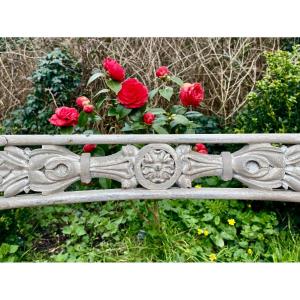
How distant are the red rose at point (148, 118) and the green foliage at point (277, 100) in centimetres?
70

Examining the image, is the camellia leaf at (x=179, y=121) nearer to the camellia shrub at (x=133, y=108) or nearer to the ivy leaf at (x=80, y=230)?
the camellia shrub at (x=133, y=108)

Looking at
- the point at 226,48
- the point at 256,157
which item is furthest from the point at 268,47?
the point at 256,157

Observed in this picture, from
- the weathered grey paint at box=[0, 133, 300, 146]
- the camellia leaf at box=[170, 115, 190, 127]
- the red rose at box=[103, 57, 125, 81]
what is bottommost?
the weathered grey paint at box=[0, 133, 300, 146]

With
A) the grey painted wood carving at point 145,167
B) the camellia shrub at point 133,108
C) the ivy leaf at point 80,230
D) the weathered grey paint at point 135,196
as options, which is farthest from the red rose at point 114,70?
the ivy leaf at point 80,230

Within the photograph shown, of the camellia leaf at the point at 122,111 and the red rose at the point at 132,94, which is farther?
the camellia leaf at the point at 122,111

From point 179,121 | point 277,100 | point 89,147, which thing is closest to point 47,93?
point 89,147

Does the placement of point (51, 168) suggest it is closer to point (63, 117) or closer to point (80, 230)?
point (63, 117)

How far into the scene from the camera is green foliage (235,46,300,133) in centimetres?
242

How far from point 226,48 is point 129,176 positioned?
1.45 meters

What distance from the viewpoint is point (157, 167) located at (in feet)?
6.73

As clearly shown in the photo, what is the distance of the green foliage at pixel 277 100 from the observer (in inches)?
95.2

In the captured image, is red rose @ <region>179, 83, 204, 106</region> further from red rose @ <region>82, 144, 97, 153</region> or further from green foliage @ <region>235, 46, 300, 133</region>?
red rose @ <region>82, 144, 97, 153</region>

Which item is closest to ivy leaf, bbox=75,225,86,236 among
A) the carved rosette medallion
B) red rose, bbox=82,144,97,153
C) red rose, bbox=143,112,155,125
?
red rose, bbox=82,144,97,153

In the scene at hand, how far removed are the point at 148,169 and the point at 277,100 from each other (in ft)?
→ 3.22
